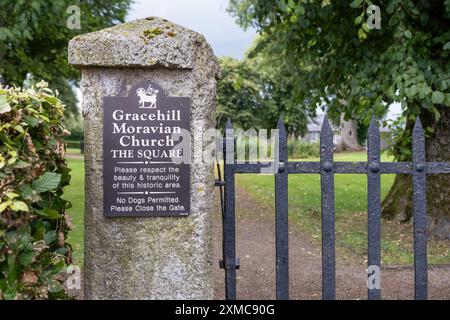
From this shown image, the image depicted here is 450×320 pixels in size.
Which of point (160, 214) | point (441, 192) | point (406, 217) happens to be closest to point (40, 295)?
point (160, 214)

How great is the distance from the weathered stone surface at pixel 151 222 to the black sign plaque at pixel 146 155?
0.05 meters

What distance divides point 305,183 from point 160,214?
12.2m

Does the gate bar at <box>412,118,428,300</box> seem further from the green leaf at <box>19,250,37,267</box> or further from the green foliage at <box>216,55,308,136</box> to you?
the green foliage at <box>216,55,308,136</box>

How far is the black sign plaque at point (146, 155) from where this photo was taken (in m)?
2.78

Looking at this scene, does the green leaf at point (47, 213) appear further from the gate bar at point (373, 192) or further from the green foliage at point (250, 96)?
the green foliage at point (250, 96)

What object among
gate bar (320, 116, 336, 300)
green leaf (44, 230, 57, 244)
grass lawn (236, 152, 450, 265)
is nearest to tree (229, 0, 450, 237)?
grass lawn (236, 152, 450, 265)

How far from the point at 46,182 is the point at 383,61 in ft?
16.6

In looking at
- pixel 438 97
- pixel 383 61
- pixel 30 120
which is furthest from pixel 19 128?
pixel 383 61

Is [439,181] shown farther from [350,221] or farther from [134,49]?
[134,49]

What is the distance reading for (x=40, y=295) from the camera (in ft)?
7.75

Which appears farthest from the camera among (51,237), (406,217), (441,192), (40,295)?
(406,217)

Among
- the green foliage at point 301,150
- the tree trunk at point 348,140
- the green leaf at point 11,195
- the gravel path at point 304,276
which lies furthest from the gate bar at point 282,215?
the tree trunk at point 348,140

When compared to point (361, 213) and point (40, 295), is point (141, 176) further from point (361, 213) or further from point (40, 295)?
point (361, 213)

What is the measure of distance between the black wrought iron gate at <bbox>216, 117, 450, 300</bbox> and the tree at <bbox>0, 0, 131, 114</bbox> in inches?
227
